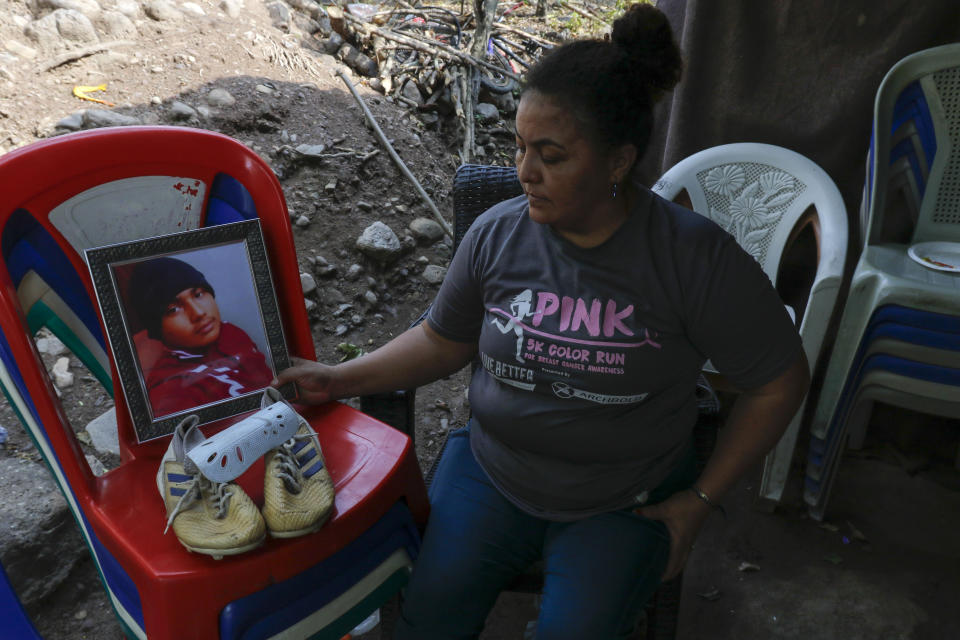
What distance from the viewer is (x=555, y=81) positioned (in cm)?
145

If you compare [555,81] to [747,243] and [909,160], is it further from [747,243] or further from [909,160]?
[909,160]

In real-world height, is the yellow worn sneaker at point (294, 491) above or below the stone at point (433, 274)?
above

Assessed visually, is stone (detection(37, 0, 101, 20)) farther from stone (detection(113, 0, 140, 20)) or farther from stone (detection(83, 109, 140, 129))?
stone (detection(83, 109, 140, 129))

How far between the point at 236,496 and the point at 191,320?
522 millimetres

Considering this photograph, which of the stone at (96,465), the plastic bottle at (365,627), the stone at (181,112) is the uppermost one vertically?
the stone at (181,112)

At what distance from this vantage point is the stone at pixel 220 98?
3777 mm

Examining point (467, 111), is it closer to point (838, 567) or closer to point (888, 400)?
point (888, 400)

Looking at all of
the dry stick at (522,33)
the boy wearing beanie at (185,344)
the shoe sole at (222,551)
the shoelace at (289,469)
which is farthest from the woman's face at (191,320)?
the dry stick at (522,33)

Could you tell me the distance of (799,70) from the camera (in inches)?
114

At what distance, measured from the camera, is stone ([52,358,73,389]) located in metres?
2.79

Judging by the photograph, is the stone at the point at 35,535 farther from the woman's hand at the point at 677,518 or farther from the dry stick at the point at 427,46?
the dry stick at the point at 427,46

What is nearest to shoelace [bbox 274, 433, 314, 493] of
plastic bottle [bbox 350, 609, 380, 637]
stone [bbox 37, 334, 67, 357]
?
plastic bottle [bbox 350, 609, 380, 637]

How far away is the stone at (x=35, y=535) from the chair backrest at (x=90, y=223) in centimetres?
65

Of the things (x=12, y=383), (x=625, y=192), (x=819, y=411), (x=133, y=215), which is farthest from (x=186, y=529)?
(x=819, y=411)
